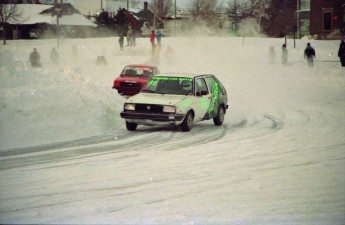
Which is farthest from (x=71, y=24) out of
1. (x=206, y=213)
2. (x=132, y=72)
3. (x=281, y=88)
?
(x=206, y=213)

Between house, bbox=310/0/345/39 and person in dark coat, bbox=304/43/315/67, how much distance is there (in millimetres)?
5249

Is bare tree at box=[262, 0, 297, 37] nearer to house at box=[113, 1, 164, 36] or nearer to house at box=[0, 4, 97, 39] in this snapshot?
house at box=[0, 4, 97, 39]

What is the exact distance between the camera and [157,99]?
13078 millimetres

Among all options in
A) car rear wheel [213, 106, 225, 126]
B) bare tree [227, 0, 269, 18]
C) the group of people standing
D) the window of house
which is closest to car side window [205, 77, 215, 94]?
car rear wheel [213, 106, 225, 126]

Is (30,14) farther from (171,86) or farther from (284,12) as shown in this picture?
(284,12)

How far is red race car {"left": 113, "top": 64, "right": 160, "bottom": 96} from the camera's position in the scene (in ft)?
65.2

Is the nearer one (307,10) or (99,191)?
(99,191)

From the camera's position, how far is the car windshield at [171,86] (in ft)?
44.6

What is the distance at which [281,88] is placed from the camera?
21.5 m

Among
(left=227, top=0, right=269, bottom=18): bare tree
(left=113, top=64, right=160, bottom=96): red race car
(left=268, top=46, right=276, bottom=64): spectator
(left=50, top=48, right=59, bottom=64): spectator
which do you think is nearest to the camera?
(left=227, top=0, right=269, bottom=18): bare tree

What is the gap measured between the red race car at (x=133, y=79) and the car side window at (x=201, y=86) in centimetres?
572

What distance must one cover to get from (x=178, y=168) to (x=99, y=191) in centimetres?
178

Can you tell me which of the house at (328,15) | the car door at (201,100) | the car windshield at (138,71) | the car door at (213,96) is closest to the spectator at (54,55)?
the car windshield at (138,71)

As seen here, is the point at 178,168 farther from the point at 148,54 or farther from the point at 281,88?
the point at 148,54
